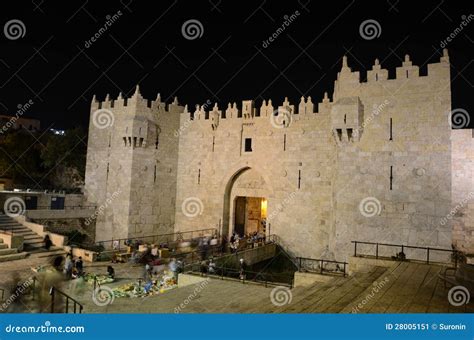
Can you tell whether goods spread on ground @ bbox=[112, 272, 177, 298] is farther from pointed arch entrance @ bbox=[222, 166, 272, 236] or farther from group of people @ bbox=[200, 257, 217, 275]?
pointed arch entrance @ bbox=[222, 166, 272, 236]

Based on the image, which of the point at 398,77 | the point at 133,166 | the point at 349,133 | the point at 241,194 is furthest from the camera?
the point at 241,194

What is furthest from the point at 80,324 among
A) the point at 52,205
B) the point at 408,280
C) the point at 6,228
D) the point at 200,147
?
the point at 52,205

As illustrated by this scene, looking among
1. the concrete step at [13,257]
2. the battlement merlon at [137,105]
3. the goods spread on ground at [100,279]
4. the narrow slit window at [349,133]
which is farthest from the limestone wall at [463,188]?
the concrete step at [13,257]

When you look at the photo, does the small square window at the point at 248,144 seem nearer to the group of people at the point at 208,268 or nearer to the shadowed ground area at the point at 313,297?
the group of people at the point at 208,268

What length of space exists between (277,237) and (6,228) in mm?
13782

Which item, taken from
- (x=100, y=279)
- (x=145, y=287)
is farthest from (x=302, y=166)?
(x=100, y=279)

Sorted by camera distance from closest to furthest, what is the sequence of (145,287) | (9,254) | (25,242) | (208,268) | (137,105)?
(145,287), (208,268), (9,254), (25,242), (137,105)

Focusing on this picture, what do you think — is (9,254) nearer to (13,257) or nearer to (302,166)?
(13,257)

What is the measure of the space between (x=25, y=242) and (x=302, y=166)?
1409 centimetres

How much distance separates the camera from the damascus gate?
1421 cm

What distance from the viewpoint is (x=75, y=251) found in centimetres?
1691

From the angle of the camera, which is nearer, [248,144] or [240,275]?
[240,275]

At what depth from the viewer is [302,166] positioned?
19.5m

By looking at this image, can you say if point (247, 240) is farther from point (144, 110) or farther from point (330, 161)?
point (144, 110)
